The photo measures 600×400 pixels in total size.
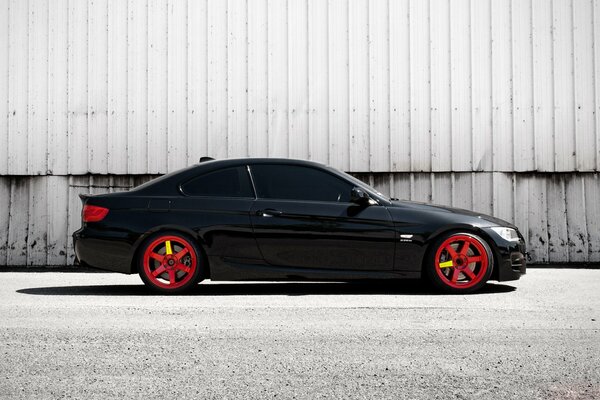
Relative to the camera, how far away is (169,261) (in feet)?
26.8

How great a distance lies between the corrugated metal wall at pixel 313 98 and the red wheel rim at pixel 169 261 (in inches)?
205

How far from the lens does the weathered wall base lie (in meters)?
12.8

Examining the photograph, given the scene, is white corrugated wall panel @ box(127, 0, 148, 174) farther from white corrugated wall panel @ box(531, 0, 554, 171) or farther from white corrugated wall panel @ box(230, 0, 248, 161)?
white corrugated wall panel @ box(531, 0, 554, 171)

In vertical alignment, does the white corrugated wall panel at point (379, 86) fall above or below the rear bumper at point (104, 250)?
above

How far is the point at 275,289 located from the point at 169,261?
1.16 meters

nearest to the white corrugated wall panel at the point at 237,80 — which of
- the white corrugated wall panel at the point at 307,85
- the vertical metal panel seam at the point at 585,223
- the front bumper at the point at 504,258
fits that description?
the white corrugated wall panel at the point at 307,85

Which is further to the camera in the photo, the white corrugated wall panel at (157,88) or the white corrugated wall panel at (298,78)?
the white corrugated wall panel at (157,88)

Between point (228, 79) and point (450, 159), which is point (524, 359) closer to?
point (450, 159)

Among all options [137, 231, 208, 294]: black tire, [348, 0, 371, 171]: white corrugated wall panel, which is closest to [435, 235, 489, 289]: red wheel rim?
[137, 231, 208, 294]: black tire

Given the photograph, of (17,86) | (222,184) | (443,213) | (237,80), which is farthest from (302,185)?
(17,86)

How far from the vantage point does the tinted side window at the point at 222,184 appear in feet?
27.4

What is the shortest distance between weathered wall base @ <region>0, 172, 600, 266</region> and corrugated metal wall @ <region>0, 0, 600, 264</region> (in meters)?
0.02

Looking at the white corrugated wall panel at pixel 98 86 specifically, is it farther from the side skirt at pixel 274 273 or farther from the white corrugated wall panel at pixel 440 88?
the side skirt at pixel 274 273

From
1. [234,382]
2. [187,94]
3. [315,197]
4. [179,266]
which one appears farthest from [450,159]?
[234,382]
